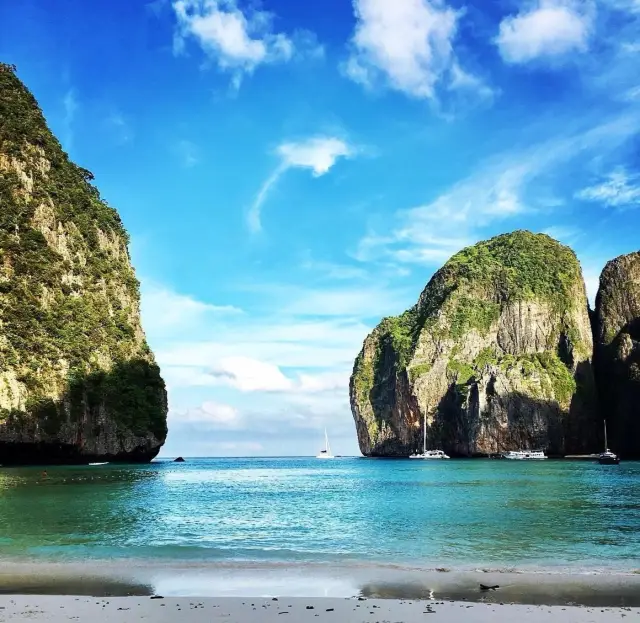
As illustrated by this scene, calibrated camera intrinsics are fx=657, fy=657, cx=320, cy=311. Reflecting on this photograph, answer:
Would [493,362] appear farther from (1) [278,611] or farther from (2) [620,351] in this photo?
(1) [278,611]

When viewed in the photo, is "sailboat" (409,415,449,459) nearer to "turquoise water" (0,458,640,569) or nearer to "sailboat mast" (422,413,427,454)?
"sailboat mast" (422,413,427,454)

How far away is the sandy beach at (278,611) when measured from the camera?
11.7 m

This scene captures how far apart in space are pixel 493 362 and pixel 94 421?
98195 mm

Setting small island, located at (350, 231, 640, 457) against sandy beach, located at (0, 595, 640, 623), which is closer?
sandy beach, located at (0, 595, 640, 623)

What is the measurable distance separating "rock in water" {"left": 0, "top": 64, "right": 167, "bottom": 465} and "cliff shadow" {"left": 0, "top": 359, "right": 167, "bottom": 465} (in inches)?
6.0

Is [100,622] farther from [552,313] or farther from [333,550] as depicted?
[552,313]

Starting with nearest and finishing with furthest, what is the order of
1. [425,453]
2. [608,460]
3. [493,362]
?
[608,460], [425,453], [493,362]

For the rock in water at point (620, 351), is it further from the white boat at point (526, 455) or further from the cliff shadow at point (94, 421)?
the cliff shadow at point (94, 421)

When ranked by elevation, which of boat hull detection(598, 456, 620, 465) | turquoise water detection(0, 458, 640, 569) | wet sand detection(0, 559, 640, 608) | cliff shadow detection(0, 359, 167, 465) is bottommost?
boat hull detection(598, 456, 620, 465)

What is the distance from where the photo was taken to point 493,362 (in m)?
158

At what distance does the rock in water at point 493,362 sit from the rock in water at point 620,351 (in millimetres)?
3696

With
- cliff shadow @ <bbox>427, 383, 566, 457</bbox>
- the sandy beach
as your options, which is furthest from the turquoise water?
cliff shadow @ <bbox>427, 383, 566, 457</bbox>

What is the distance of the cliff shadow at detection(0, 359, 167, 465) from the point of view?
78.2 meters

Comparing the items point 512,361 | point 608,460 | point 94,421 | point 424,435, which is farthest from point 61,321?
point 512,361
